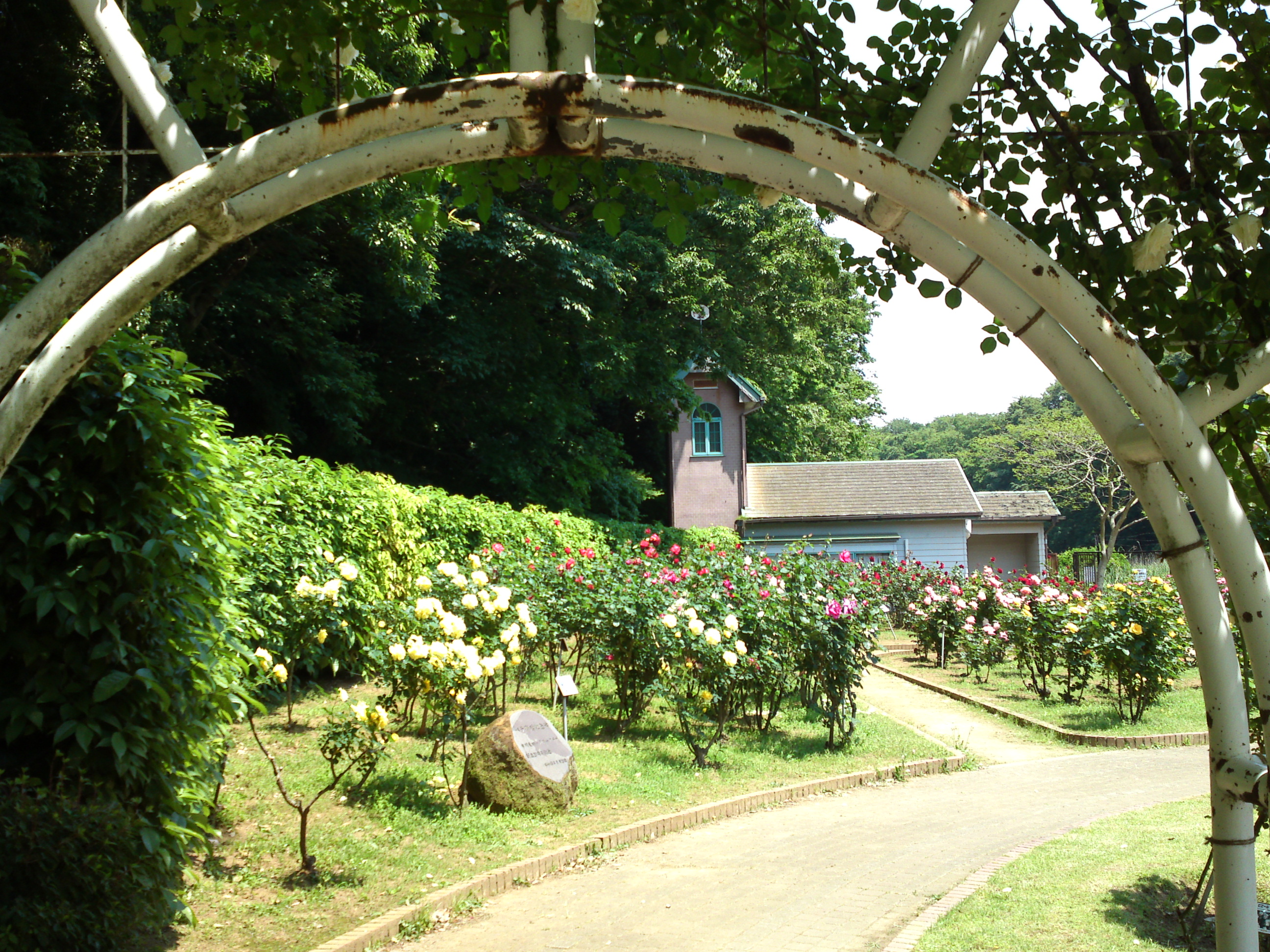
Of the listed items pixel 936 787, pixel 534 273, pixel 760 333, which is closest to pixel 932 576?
pixel 760 333

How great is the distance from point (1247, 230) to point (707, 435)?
1174 inches

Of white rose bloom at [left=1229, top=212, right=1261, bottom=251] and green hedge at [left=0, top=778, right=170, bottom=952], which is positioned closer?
white rose bloom at [left=1229, top=212, right=1261, bottom=251]

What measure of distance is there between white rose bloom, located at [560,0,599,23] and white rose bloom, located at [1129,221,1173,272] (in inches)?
69.0

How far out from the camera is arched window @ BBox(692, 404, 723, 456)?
107 ft

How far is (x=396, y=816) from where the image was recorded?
24.2 ft

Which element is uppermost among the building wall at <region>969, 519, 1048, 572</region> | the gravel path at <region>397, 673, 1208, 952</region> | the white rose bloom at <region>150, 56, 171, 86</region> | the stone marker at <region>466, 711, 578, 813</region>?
the white rose bloom at <region>150, 56, 171, 86</region>

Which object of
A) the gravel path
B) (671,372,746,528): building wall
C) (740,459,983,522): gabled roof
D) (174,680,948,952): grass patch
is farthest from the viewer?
(740,459,983,522): gabled roof

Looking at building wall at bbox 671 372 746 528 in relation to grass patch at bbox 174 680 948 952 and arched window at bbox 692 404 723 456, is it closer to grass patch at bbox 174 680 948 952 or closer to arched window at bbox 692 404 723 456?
arched window at bbox 692 404 723 456

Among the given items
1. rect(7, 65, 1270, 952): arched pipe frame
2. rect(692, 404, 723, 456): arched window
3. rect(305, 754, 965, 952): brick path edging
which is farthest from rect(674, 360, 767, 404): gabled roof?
rect(7, 65, 1270, 952): arched pipe frame

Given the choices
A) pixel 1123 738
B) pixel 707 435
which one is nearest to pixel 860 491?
pixel 707 435

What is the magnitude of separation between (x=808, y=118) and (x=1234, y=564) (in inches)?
63.5

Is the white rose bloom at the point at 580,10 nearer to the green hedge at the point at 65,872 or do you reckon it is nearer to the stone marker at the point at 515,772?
the green hedge at the point at 65,872

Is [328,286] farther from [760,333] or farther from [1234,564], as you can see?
[1234,564]

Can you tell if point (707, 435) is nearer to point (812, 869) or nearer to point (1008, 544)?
point (1008, 544)
